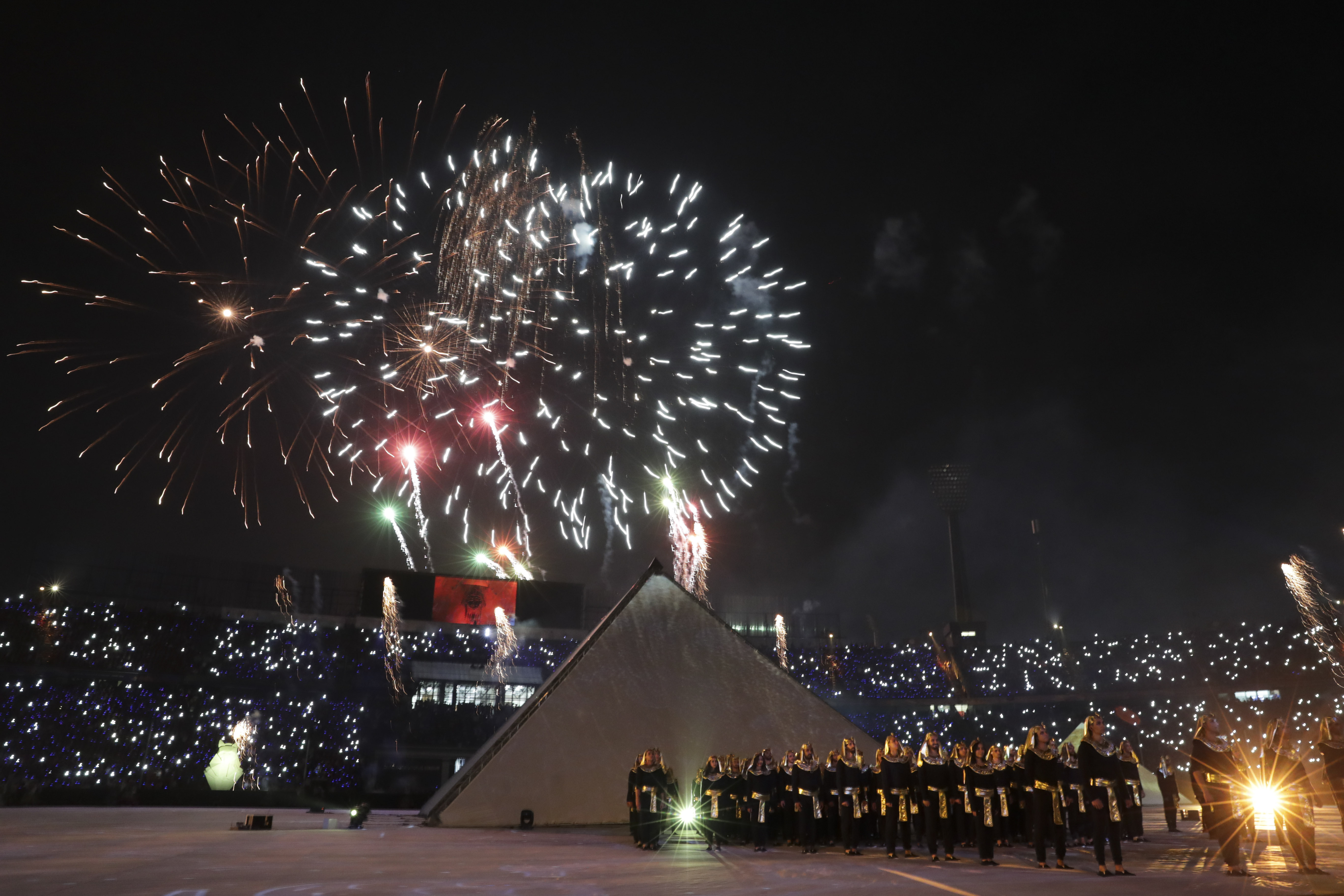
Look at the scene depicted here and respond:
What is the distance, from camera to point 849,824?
445 inches

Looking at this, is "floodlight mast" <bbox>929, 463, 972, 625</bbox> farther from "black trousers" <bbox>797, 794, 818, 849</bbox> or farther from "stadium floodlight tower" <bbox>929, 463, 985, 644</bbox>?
"black trousers" <bbox>797, 794, 818, 849</bbox>

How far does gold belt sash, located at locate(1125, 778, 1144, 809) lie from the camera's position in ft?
35.4

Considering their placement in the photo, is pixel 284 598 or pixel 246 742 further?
pixel 284 598

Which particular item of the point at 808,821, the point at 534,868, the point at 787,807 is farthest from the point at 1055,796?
the point at 534,868

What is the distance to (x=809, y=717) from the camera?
17.2 m

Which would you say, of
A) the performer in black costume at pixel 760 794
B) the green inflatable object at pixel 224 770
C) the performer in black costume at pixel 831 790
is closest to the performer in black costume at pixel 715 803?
the performer in black costume at pixel 760 794

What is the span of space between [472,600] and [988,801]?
37915 millimetres

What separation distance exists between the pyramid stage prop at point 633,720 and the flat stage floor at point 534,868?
1.59m

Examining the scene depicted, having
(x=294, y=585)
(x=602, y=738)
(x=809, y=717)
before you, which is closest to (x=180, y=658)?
(x=294, y=585)

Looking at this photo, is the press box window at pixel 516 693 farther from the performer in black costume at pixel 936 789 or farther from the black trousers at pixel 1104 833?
the black trousers at pixel 1104 833

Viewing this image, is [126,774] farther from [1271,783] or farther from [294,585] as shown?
[1271,783]

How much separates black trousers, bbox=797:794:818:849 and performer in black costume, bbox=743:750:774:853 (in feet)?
2.11

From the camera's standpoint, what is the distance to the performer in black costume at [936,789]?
34.8ft

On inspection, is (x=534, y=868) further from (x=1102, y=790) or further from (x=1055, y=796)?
(x=1102, y=790)
